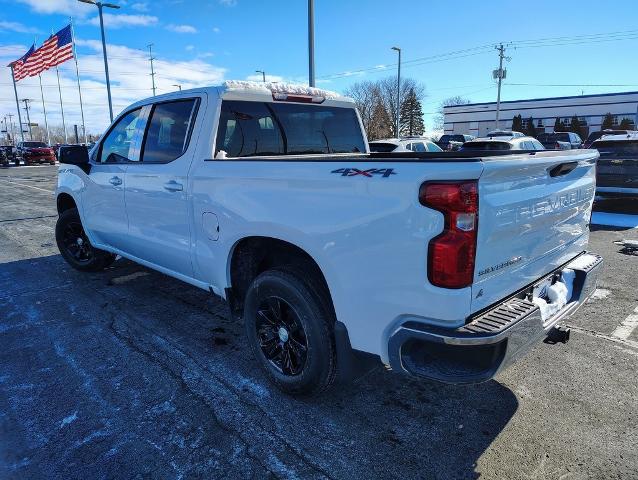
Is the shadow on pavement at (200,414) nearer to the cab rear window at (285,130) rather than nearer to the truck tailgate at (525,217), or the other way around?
the truck tailgate at (525,217)

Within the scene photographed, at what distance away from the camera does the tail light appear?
2.02m

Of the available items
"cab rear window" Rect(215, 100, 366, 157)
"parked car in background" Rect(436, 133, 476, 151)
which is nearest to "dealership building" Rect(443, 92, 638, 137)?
"parked car in background" Rect(436, 133, 476, 151)

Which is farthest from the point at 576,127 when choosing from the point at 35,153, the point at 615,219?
the point at 35,153

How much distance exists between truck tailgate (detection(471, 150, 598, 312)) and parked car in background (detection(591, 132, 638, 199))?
7925mm

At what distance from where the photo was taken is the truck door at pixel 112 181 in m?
4.36

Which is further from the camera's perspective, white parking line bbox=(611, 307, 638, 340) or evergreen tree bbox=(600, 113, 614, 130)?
evergreen tree bbox=(600, 113, 614, 130)

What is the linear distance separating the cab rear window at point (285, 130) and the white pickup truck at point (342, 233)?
0.02 metres

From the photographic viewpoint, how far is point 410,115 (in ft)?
259

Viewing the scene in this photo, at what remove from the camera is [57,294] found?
5.14m

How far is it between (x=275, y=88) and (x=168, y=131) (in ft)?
3.29

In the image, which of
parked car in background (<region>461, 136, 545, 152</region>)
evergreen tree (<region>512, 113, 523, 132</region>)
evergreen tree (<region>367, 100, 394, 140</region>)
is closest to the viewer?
parked car in background (<region>461, 136, 545, 152</region>)

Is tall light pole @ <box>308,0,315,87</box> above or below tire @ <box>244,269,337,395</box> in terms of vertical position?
above

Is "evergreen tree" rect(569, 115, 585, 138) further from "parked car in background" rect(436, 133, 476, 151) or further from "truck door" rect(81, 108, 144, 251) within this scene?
"truck door" rect(81, 108, 144, 251)

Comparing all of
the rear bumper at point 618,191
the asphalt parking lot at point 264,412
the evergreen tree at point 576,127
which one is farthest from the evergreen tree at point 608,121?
the asphalt parking lot at point 264,412
